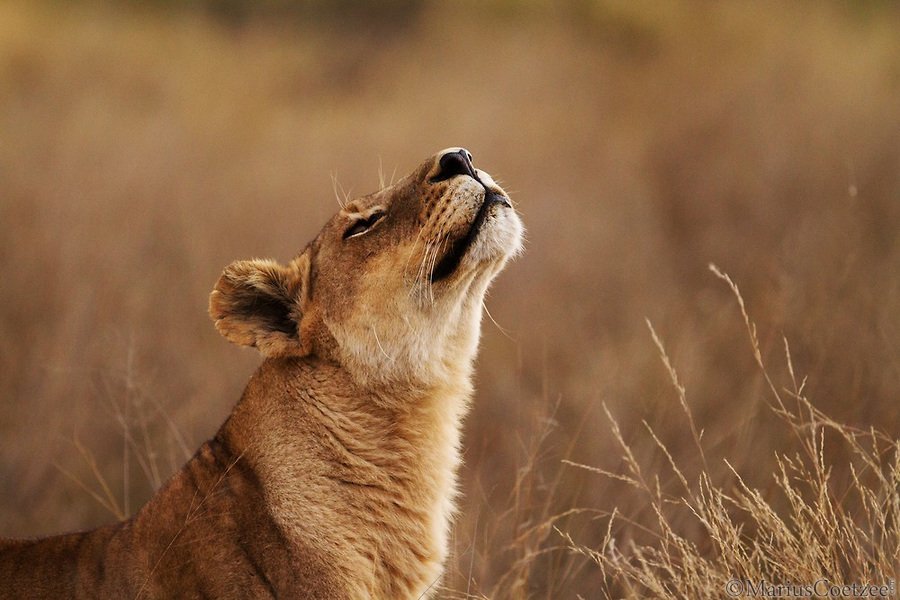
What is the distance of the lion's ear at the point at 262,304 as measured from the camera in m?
3.95

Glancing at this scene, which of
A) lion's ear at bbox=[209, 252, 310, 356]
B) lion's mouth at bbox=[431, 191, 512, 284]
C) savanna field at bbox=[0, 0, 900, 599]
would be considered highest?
lion's mouth at bbox=[431, 191, 512, 284]

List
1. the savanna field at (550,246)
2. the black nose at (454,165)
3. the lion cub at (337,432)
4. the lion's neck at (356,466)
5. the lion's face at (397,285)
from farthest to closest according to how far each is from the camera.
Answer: the savanna field at (550,246)
the black nose at (454,165)
the lion's face at (397,285)
the lion's neck at (356,466)
the lion cub at (337,432)

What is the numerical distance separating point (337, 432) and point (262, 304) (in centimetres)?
66

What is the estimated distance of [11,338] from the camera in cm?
816

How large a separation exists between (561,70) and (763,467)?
10.1m

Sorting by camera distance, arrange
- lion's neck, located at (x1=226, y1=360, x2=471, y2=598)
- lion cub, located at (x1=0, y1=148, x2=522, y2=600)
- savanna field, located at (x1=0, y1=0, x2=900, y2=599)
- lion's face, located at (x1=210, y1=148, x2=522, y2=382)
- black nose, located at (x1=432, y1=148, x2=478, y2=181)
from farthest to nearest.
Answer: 1. savanna field, located at (x1=0, y1=0, x2=900, y2=599)
2. black nose, located at (x1=432, y1=148, x2=478, y2=181)
3. lion's face, located at (x1=210, y1=148, x2=522, y2=382)
4. lion's neck, located at (x1=226, y1=360, x2=471, y2=598)
5. lion cub, located at (x1=0, y1=148, x2=522, y2=600)

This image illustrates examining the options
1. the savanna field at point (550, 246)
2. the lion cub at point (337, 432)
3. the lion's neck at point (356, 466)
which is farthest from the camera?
the savanna field at point (550, 246)

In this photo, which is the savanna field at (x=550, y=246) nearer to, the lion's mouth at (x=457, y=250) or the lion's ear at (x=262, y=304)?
the lion's mouth at (x=457, y=250)

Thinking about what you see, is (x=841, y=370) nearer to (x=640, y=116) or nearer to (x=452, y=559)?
(x=452, y=559)

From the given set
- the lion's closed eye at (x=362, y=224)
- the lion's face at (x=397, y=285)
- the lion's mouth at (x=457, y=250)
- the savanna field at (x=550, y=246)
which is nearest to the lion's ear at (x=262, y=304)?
the lion's face at (x=397, y=285)

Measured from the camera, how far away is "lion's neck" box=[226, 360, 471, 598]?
3.64 meters

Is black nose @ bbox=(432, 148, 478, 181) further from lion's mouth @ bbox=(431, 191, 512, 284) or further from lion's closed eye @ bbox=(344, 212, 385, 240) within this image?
lion's closed eye @ bbox=(344, 212, 385, 240)

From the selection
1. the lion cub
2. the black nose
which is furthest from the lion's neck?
the black nose

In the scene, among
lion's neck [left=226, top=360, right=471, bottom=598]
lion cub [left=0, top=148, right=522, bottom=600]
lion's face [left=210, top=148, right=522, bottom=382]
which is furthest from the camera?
lion's face [left=210, top=148, right=522, bottom=382]
